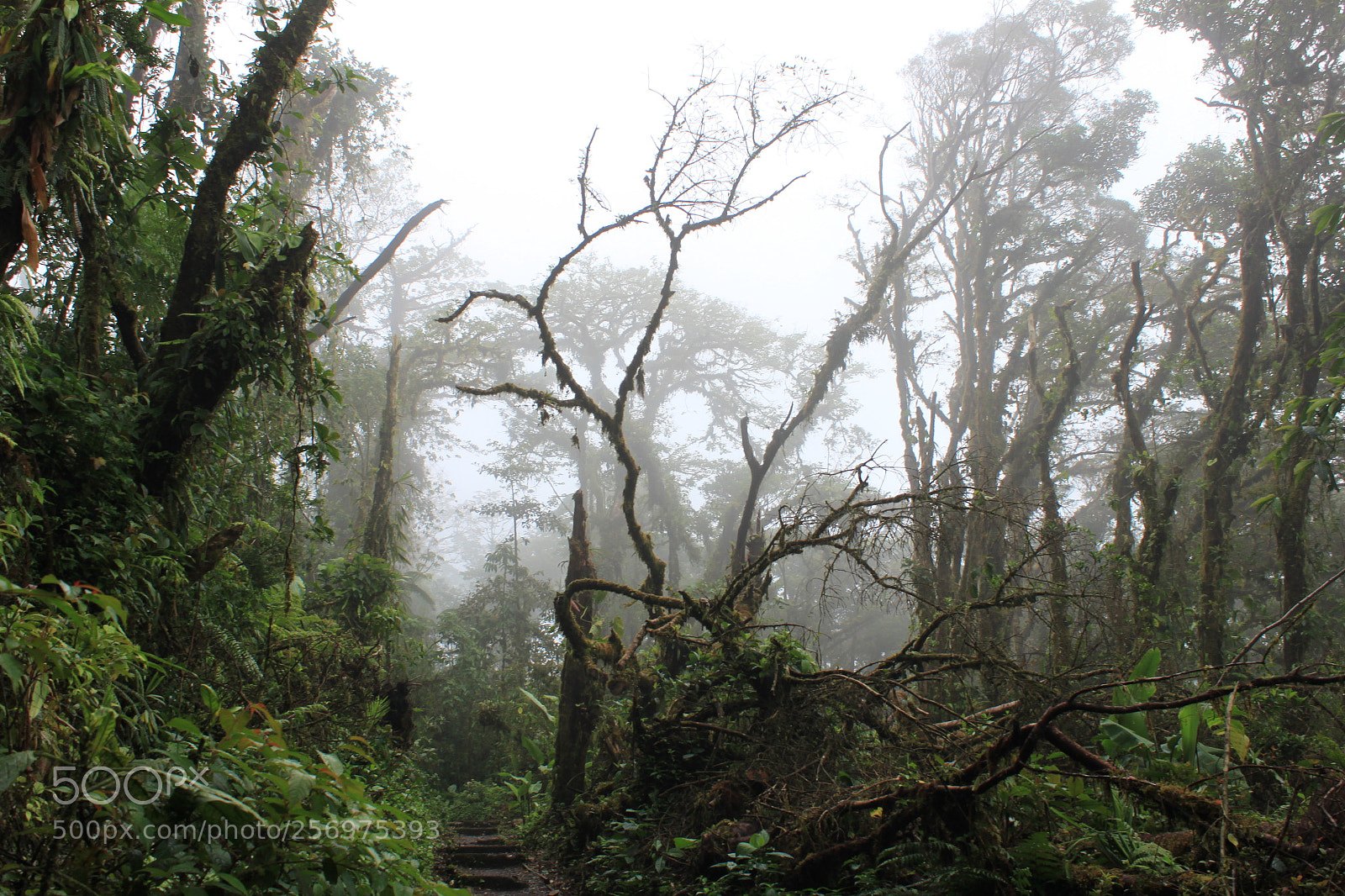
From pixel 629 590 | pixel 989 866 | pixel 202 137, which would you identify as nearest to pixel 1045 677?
pixel 989 866

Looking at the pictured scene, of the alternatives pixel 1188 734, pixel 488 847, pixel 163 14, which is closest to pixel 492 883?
pixel 488 847

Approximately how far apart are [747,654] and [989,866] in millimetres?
2620

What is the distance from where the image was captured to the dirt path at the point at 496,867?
5324 millimetres

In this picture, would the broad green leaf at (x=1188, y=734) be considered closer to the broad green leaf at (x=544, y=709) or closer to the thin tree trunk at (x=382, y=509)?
the broad green leaf at (x=544, y=709)

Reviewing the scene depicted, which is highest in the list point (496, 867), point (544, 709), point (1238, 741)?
point (1238, 741)

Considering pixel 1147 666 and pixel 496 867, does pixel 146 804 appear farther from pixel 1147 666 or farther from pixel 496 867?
pixel 496 867

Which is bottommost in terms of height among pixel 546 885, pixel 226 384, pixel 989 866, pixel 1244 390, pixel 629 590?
pixel 546 885

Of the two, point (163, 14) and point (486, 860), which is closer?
point (163, 14)

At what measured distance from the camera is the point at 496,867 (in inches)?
235

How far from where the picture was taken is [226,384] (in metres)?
4.27

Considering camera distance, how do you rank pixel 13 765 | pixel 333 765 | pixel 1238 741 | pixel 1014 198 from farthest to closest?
pixel 1014 198
pixel 1238 741
pixel 333 765
pixel 13 765

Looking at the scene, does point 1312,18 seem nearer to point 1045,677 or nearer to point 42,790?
point 1045,677

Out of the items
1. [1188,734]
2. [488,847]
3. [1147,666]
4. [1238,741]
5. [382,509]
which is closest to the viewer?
[1238,741]

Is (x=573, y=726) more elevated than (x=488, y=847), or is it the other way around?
(x=573, y=726)
